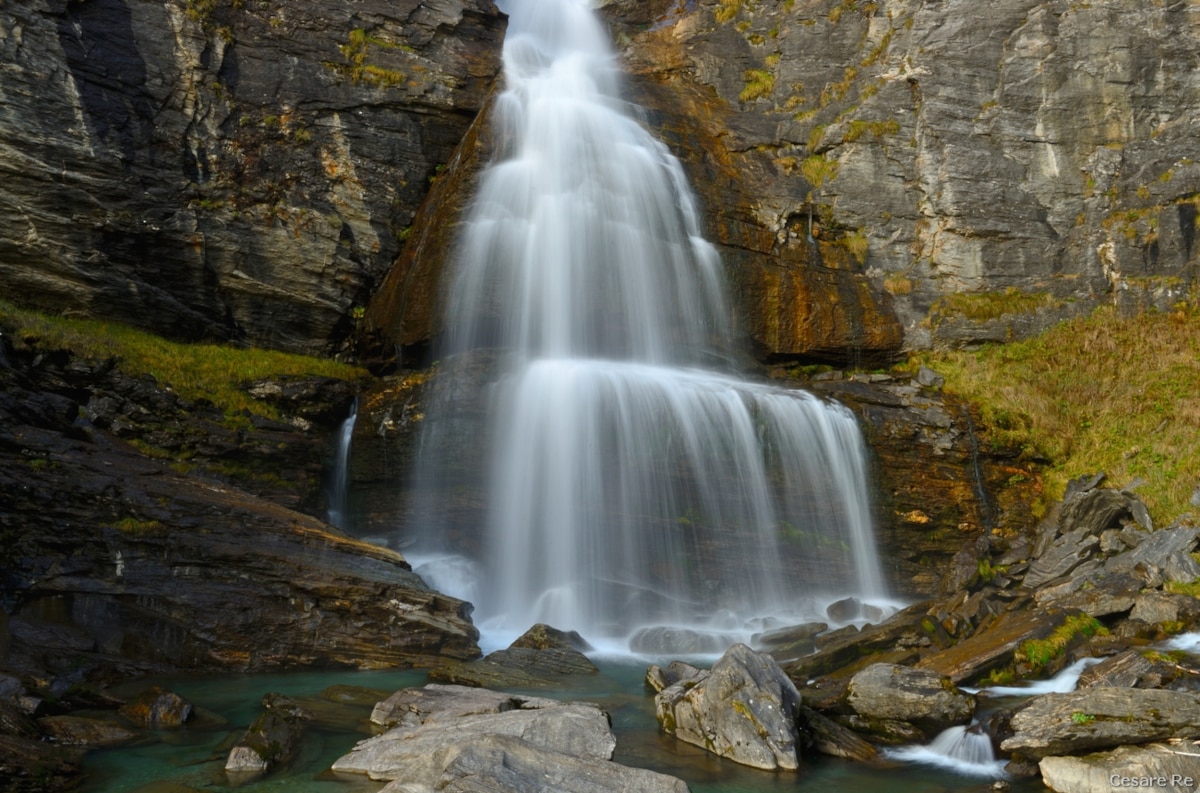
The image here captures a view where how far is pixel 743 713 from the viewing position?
7656 millimetres

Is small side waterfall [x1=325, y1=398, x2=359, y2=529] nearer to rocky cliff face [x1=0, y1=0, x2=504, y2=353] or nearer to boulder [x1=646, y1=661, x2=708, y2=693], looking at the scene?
rocky cliff face [x1=0, y1=0, x2=504, y2=353]

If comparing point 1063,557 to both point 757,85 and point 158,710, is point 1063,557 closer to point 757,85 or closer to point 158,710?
point 158,710

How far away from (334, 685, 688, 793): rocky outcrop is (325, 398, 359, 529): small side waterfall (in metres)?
6.60

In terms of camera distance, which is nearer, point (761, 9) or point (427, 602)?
point (427, 602)

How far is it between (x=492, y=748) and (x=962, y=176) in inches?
776

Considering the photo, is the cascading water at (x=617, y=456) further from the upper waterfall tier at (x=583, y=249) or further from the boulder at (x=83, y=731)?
the boulder at (x=83, y=731)

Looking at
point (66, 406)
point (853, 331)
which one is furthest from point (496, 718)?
point (853, 331)

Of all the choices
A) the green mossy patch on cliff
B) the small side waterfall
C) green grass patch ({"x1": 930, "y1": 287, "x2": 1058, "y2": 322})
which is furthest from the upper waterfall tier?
the green mossy patch on cliff

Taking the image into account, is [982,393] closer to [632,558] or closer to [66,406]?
[632,558]

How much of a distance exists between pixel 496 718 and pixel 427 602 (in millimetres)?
4108

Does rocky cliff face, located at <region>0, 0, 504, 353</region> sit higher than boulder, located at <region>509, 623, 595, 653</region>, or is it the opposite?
rocky cliff face, located at <region>0, 0, 504, 353</region>

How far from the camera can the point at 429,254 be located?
61.7ft

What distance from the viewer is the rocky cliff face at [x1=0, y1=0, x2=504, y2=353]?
16672 mm

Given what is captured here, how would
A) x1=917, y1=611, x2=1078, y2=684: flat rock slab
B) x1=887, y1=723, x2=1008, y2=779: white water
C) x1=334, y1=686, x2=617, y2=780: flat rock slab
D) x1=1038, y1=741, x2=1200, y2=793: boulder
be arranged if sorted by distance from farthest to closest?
x1=917, y1=611, x2=1078, y2=684: flat rock slab, x1=887, y1=723, x2=1008, y2=779: white water, x1=334, y1=686, x2=617, y2=780: flat rock slab, x1=1038, y1=741, x2=1200, y2=793: boulder
